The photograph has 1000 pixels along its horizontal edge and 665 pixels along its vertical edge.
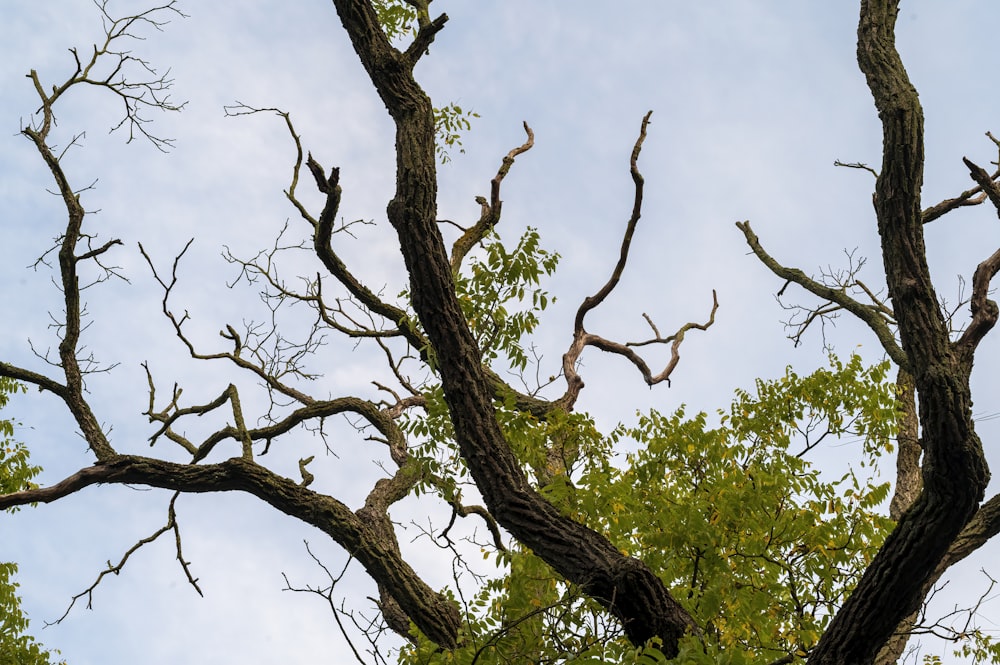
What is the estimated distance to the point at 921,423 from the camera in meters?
5.79

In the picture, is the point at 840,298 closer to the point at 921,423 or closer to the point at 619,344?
the point at 619,344

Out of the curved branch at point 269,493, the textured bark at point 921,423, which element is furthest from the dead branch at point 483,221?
the textured bark at point 921,423

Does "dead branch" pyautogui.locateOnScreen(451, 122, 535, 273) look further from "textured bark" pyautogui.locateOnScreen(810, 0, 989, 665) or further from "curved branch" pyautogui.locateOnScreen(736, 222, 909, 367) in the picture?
"textured bark" pyautogui.locateOnScreen(810, 0, 989, 665)

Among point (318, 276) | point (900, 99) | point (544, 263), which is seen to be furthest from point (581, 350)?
point (900, 99)

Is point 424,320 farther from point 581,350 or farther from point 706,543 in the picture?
point 581,350

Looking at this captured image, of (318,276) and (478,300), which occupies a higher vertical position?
(318,276)

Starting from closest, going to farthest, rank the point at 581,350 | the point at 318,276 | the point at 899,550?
1. the point at 899,550
2. the point at 318,276
3. the point at 581,350

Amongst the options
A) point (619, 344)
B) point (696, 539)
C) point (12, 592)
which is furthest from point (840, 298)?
point (12, 592)

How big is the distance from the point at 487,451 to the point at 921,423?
2.98m

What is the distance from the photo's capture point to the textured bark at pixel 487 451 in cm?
627

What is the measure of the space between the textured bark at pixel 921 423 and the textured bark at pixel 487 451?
1.20m

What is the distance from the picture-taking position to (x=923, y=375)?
19.0ft

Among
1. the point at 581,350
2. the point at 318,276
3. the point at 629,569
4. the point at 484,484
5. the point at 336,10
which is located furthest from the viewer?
the point at 581,350

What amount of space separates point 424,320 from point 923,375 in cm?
348
